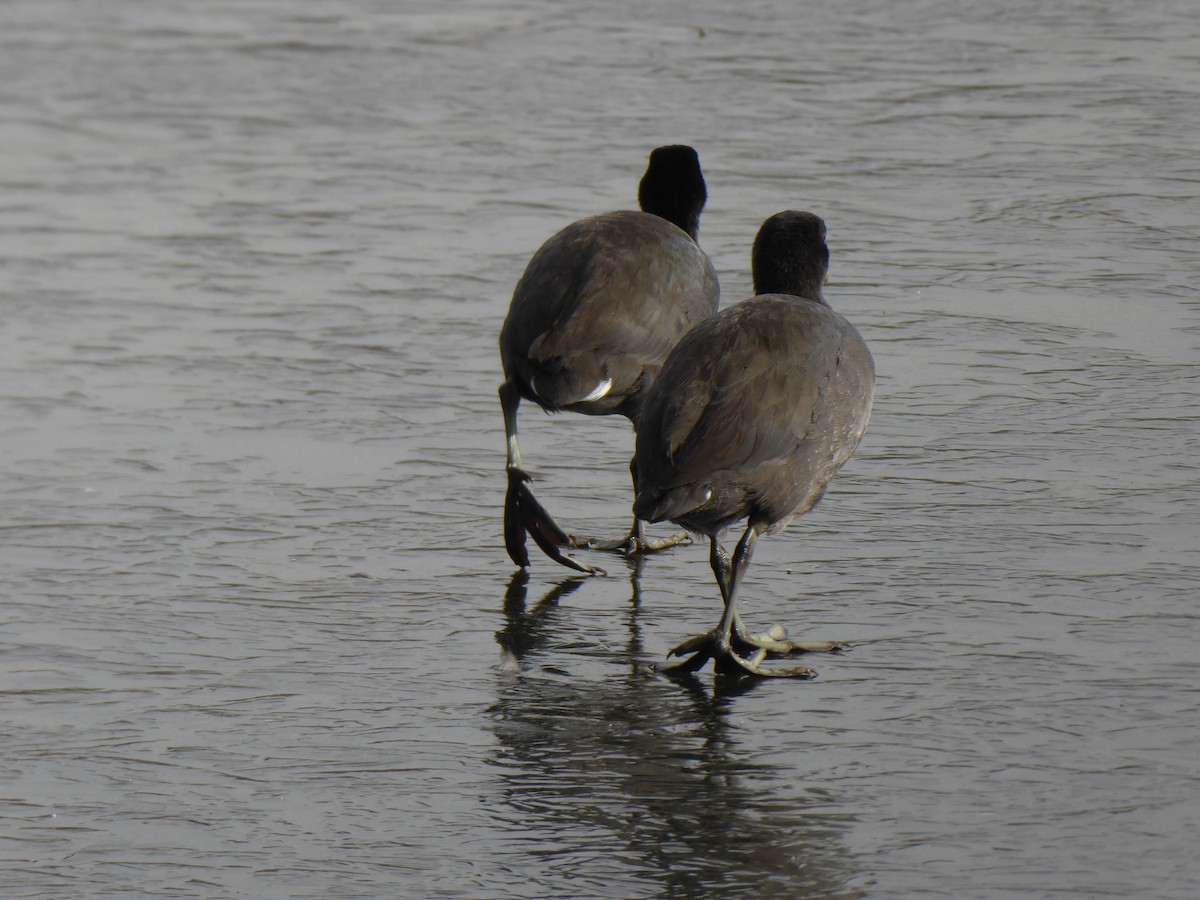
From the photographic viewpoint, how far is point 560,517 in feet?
20.7

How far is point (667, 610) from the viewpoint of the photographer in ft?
18.6

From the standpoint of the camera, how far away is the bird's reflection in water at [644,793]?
13.1 ft

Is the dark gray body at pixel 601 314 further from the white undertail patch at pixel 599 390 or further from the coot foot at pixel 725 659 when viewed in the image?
the coot foot at pixel 725 659

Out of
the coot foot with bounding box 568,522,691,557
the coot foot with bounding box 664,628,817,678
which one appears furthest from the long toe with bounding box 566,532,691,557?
the coot foot with bounding box 664,628,817,678

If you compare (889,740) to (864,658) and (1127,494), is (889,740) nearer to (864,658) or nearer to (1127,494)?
(864,658)

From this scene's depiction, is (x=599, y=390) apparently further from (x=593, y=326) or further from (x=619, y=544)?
(x=619, y=544)

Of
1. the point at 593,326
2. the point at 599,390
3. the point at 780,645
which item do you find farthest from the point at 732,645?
the point at 593,326

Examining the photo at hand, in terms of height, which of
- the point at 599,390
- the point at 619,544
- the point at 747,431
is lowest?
the point at 619,544

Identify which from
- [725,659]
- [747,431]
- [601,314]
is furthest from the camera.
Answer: [601,314]

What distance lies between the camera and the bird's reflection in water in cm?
398

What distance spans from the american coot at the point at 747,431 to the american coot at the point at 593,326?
65 cm

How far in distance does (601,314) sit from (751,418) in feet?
3.72

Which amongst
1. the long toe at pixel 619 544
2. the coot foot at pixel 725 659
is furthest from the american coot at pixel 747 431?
the long toe at pixel 619 544

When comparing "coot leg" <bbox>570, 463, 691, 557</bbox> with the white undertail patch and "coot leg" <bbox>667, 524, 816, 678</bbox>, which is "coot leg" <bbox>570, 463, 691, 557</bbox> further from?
"coot leg" <bbox>667, 524, 816, 678</bbox>
